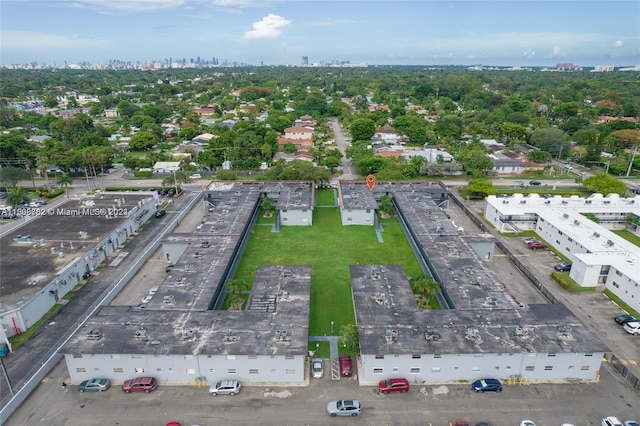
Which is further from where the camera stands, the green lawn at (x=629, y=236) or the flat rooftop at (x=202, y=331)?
the green lawn at (x=629, y=236)

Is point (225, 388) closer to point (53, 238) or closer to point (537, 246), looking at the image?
point (53, 238)

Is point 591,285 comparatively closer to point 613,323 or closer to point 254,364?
point 613,323

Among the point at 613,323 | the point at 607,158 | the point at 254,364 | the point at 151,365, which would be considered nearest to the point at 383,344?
the point at 254,364

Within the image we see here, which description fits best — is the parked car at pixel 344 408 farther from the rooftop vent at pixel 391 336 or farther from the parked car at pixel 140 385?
the parked car at pixel 140 385

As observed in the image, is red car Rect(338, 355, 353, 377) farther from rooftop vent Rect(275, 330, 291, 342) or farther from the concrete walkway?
rooftop vent Rect(275, 330, 291, 342)

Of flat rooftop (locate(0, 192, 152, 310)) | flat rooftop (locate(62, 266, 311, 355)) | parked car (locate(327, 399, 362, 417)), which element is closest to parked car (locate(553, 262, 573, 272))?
flat rooftop (locate(62, 266, 311, 355))

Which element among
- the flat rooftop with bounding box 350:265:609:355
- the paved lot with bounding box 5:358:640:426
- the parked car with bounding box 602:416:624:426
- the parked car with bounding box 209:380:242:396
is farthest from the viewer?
the flat rooftop with bounding box 350:265:609:355

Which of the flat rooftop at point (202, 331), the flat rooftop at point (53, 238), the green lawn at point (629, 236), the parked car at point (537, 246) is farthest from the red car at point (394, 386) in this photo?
the green lawn at point (629, 236)
